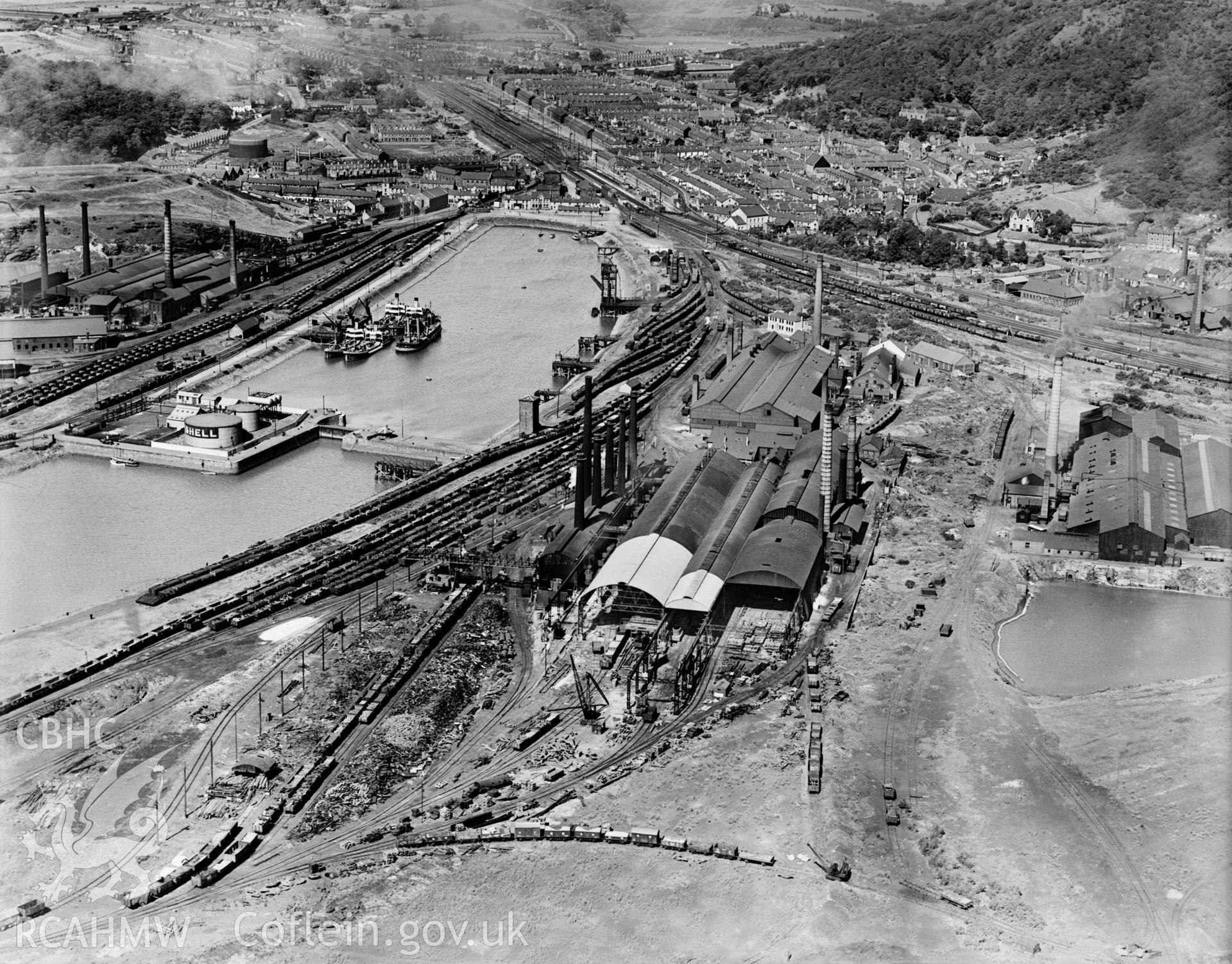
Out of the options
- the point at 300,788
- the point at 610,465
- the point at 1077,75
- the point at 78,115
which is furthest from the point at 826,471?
the point at 78,115

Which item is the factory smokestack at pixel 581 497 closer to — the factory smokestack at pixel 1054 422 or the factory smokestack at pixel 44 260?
the factory smokestack at pixel 1054 422

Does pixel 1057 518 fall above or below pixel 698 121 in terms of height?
below

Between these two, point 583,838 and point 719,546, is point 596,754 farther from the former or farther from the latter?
point 719,546

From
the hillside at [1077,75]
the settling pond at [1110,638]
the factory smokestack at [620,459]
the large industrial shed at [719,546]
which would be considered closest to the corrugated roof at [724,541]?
the large industrial shed at [719,546]

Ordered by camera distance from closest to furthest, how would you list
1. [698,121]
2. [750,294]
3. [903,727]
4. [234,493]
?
[903,727], [234,493], [750,294], [698,121]

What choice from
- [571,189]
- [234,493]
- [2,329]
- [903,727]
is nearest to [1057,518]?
[903,727]

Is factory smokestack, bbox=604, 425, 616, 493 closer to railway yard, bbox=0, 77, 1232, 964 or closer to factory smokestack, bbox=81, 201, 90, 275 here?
railway yard, bbox=0, 77, 1232, 964

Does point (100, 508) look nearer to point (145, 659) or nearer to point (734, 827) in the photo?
point (145, 659)
